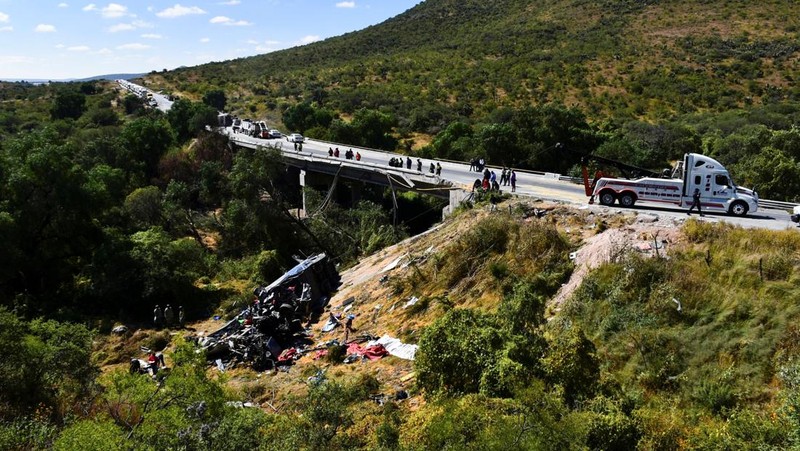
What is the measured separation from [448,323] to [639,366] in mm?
4589

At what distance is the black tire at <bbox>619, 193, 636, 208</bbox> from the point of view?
21.0m

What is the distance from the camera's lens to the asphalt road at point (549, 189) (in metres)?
19.4

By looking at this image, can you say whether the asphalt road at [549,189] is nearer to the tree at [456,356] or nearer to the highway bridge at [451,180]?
the highway bridge at [451,180]

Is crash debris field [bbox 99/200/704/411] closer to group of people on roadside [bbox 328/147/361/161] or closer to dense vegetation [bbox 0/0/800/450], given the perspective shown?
dense vegetation [bbox 0/0/800/450]

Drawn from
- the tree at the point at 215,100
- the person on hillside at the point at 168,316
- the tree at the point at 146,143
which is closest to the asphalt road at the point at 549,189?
the tree at the point at 146,143

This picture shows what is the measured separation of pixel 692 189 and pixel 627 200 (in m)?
2.28

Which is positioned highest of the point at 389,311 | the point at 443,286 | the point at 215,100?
the point at 215,100

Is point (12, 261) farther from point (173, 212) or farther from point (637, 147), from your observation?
point (637, 147)

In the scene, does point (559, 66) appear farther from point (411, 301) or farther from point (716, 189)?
point (411, 301)

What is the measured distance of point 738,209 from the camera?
20.0m

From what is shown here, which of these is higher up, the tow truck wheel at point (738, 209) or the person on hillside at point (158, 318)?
the tow truck wheel at point (738, 209)

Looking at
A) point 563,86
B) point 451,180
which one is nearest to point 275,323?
point 451,180

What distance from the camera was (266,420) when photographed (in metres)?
10.2

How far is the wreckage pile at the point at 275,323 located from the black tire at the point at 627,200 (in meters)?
12.5
